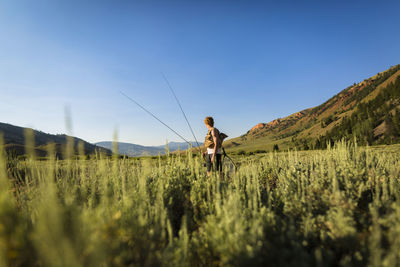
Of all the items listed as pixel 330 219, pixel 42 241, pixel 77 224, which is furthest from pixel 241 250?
pixel 42 241

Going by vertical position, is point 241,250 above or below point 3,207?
below

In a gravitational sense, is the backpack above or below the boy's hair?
below

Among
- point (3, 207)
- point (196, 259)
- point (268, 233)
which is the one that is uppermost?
point (3, 207)

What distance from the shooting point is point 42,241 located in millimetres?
1339

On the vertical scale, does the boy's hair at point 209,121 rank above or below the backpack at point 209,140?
above

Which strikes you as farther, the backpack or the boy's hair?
the boy's hair

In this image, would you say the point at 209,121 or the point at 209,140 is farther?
the point at 209,121

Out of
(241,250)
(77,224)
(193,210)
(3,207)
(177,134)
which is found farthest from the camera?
(177,134)

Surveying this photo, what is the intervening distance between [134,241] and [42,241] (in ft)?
2.77

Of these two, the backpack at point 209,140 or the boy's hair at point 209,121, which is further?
the boy's hair at point 209,121

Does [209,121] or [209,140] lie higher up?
[209,121]

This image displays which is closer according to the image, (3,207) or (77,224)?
(3,207)

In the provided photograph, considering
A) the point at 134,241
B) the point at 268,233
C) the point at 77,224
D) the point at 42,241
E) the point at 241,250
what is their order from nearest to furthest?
the point at 42,241, the point at 77,224, the point at 241,250, the point at 134,241, the point at 268,233

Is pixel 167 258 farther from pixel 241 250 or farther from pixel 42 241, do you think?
pixel 42 241
